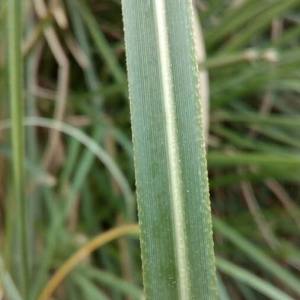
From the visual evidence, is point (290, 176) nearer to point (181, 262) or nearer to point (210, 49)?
point (210, 49)

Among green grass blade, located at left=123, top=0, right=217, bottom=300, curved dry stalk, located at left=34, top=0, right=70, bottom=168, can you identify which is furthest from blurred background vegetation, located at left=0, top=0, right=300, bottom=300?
green grass blade, located at left=123, top=0, right=217, bottom=300

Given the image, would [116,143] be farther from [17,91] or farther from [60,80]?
[17,91]

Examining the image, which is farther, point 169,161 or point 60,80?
point 60,80

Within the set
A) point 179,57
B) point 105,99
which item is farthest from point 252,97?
point 179,57

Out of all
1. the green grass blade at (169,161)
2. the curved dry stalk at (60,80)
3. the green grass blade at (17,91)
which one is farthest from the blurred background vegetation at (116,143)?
the green grass blade at (169,161)

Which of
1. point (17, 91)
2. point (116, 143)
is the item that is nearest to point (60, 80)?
point (116, 143)

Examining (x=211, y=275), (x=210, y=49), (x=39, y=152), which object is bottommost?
(x=211, y=275)

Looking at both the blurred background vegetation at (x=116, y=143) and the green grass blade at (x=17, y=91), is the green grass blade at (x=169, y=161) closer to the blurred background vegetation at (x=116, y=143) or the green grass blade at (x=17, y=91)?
the green grass blade at (x=17, y=91)
